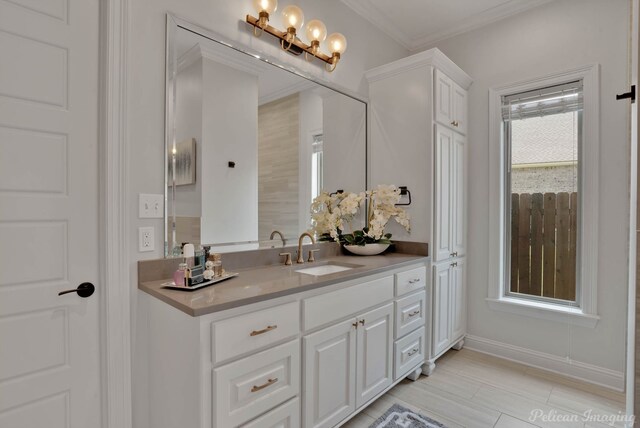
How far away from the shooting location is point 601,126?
231 cm

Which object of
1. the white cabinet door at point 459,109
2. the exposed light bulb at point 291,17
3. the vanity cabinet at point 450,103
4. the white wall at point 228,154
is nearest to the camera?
the white wall at point 228,154

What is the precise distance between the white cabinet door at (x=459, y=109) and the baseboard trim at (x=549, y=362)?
1.86 meters

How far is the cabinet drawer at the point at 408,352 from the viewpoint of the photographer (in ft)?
7.00

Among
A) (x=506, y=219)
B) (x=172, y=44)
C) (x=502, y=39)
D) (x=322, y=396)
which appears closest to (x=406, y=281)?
(x=322, y=396)

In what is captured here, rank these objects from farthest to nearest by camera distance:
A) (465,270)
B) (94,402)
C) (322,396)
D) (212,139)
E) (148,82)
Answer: (465,270)
(212,139)
(322,396)
(148,82)
(94,402)

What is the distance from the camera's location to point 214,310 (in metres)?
1.18

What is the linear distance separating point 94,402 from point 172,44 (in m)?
1.66

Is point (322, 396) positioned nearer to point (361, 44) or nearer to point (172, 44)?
point (172, 44)

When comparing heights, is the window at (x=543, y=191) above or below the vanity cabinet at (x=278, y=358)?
above

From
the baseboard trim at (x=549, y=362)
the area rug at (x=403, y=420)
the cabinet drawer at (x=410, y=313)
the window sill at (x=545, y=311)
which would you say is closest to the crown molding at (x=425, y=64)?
the cabinet drawer at (x=410, y=313)

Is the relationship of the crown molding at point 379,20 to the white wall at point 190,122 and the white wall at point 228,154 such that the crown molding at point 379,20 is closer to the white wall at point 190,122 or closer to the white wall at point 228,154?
the white wall at point 228,154

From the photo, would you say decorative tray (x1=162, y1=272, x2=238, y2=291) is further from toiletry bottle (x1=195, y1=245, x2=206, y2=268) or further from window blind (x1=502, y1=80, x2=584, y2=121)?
window blind (x1=502, y1=80, x2=584, y2=121)

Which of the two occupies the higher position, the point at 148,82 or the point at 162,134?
the point at 148,82

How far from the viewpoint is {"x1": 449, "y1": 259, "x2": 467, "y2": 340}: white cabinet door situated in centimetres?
271
